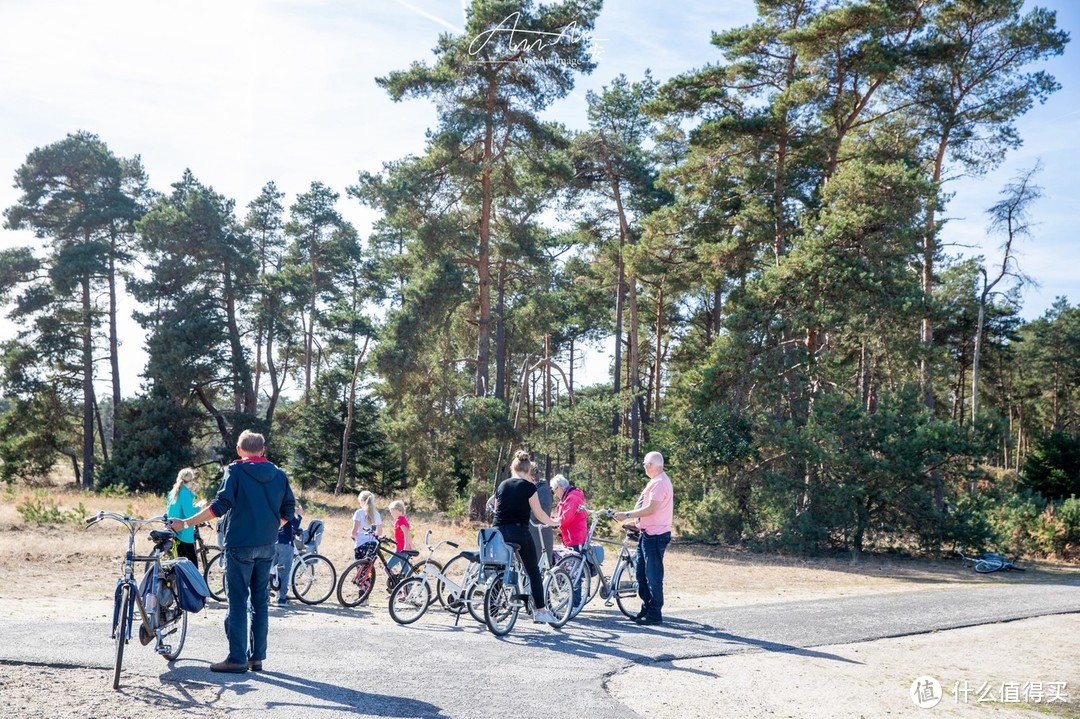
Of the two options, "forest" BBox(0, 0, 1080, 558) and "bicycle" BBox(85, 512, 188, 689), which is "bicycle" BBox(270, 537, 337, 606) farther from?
"forest" BBox(0, 0, 1080, 558)

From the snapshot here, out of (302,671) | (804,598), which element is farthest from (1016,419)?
(302,671)

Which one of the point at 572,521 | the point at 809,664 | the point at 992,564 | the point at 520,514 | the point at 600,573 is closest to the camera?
the point at 809,664

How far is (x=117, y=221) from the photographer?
3947cm

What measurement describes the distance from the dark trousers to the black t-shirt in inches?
2.7

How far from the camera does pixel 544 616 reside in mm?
8945

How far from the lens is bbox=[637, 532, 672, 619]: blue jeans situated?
9.85 meters

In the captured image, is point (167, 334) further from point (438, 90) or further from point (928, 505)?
point (928, 505)

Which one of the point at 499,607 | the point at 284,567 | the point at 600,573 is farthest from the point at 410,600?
the point at 600,573

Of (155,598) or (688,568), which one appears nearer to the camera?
(155,598)

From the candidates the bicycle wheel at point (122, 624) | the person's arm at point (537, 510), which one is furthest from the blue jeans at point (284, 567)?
the bicycle wheel at point (122, 624)

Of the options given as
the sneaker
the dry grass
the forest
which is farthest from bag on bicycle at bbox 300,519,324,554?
the forest

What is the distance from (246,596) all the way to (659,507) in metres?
4.76

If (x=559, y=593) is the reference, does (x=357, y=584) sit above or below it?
below

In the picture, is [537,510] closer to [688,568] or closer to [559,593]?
[559,593]
